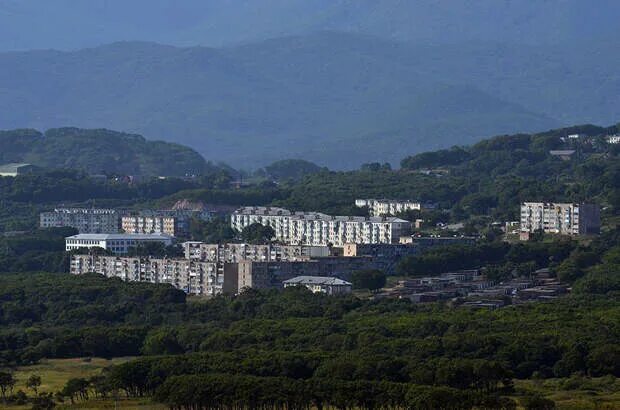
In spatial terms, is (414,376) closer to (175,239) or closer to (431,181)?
(175,239)

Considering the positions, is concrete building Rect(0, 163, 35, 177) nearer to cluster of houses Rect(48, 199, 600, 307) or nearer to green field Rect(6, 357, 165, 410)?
cluster of houses Rect(48, 199, 600, 307)

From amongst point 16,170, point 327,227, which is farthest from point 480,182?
point 16,170

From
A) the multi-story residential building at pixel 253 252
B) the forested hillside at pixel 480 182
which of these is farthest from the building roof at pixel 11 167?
the multi-story residential building at pixel 253 252

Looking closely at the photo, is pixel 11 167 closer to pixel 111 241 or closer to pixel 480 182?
pixel 480 182

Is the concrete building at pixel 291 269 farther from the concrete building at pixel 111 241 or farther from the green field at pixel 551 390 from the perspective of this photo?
the green field at pixel 551 390

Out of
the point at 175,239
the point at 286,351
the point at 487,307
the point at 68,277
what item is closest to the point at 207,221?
the point at 175,239

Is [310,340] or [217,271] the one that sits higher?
[217,271]
